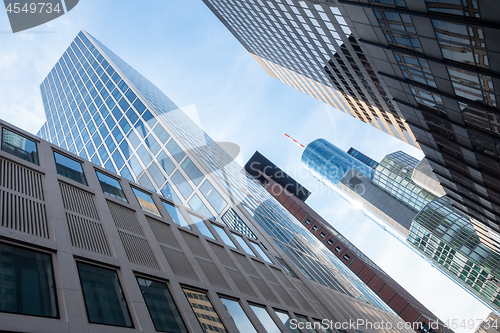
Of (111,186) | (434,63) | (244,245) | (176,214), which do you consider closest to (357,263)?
(244,245)

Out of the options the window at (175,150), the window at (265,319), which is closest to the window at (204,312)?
the window at (265,319)

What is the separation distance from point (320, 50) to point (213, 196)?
27939 mm

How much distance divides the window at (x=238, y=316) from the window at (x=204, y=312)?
4.73 feet

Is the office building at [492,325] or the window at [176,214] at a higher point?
the window at [176,214]

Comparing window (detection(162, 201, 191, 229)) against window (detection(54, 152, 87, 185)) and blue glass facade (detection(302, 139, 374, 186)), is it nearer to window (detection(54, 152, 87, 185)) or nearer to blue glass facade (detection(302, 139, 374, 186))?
window (detection(54, 152, 87, 185))

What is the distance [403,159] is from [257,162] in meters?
69.4

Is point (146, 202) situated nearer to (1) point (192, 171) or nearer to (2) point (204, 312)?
(2) point (204, 312)

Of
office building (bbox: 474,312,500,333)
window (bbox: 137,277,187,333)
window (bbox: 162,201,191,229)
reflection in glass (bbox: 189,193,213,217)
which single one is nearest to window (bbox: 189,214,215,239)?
window (bbox: 162,201,191,229)

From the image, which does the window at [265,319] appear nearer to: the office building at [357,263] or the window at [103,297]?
the window at [103,297]

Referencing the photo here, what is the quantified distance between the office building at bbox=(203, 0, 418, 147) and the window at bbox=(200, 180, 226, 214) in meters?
20.2

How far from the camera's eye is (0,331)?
8.81 meters

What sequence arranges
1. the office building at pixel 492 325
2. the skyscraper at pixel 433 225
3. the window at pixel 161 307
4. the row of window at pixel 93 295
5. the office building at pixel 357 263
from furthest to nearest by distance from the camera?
1. the office building at pixel 492 325
2. the office building at pixel 357 263
3. the skyscraper at pixel 433 225
4. the window at pixel 161 307
5. the row of window at pixel 93 295

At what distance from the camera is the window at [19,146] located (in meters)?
16.6

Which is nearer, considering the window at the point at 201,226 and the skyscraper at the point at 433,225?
the window at the point at 201,226
